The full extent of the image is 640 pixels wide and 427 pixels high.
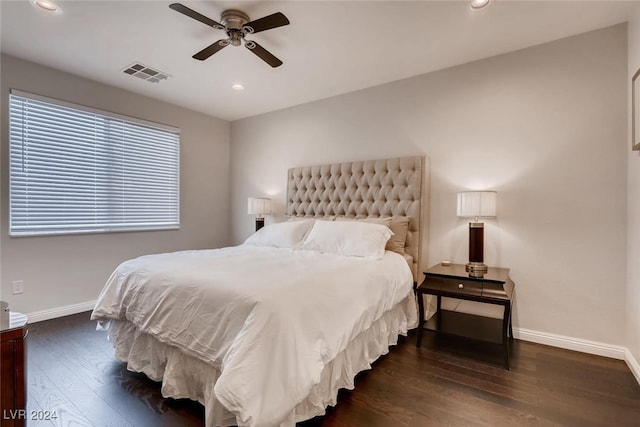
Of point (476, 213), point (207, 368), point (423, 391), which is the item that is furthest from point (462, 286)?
point (207, 368)

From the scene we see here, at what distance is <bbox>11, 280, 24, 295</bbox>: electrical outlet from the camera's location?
9.55 ft

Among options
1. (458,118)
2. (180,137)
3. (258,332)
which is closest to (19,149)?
(180,137)

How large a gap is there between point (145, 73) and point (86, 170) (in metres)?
1.31

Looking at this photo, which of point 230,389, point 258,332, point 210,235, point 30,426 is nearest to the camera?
point 230,389

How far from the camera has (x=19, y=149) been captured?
9.62 ft

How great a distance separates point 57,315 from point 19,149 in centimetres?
176

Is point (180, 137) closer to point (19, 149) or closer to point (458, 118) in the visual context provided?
point (19, 149)

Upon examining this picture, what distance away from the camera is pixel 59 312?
10.4ft

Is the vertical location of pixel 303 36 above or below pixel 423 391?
above

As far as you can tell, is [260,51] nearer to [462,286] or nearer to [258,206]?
[258,206]

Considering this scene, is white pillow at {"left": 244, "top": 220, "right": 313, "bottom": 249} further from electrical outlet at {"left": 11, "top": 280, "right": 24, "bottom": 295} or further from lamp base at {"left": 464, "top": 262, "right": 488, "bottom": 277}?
electrical outlet at {"left": 11, "top": 280, "right": 24, "bottom": 295}

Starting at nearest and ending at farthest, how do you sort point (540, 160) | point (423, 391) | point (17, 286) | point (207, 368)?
point (207, 368), point (423, 391), point (540, 160), point (17, 286)

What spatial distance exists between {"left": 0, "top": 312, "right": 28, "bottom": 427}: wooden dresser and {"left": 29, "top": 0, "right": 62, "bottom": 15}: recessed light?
2.29m

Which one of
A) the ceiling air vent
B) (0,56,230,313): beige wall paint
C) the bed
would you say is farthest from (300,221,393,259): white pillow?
the ceiling air vent
